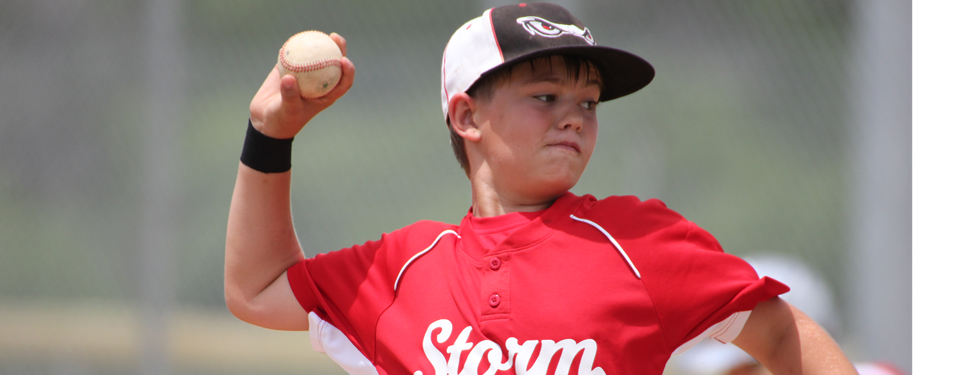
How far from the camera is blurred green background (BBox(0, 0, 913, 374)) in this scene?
2904 mm

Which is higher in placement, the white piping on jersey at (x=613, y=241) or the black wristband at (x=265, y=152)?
the black wristband at (x=265, y=152)

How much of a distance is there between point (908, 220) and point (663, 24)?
1231 mm

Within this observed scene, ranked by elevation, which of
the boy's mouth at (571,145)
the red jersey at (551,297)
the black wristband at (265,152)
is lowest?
the red jersey at (551,297)

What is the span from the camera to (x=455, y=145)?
139 cm

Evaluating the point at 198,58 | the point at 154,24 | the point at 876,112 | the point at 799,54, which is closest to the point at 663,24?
the point at 799,54

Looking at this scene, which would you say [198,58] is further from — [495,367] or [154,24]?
[495,367]

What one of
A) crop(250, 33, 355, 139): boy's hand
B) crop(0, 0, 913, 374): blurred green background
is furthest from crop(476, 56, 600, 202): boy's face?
crop(0, 0, 913, 374): blurred green background

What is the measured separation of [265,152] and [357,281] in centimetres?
28

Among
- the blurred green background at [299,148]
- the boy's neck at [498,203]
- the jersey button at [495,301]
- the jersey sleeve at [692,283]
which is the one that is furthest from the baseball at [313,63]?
the blurred green background at [299,148]

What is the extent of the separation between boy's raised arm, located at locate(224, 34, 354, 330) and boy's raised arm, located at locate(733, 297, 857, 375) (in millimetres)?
791

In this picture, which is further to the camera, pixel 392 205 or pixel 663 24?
pixel 392 205

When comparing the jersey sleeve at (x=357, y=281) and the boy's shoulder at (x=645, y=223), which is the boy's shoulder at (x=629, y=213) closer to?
the boy's shoulder at (x=645, y=223)

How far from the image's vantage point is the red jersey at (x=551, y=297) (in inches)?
41.2

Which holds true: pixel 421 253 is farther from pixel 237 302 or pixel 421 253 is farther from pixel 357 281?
pixel 237 302
